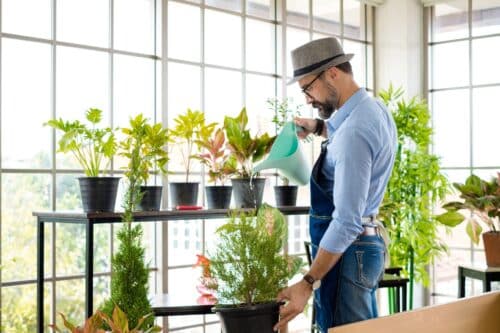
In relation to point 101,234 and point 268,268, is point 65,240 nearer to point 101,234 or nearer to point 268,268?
point 101,234

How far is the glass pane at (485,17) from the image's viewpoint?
635 centimetres

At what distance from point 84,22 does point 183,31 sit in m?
0.79

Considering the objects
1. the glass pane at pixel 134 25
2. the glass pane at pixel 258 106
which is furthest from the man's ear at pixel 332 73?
the glass pane at pixel 258 106

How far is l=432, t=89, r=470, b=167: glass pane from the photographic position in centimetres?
654

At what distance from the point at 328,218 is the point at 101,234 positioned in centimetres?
246

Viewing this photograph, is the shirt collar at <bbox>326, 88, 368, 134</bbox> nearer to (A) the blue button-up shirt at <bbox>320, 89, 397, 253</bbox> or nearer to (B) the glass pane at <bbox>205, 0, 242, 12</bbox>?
(A) the blue button-up shirt at <bbox>320, 89, 397, 253</bbox>

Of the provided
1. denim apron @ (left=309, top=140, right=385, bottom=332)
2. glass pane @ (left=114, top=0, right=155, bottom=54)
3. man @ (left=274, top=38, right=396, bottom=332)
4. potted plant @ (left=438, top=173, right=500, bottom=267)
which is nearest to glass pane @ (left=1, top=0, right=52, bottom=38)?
glass pane @ (left=114, top=0, right=155, bottom=54)

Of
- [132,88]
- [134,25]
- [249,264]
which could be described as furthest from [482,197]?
[249,264]

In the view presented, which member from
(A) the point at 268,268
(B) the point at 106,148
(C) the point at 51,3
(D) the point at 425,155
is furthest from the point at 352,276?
(D) the point at 425,155

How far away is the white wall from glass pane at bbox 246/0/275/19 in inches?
57.1

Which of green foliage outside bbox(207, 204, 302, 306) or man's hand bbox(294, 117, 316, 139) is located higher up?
man's hand bbox(294, 117, 316, 139)

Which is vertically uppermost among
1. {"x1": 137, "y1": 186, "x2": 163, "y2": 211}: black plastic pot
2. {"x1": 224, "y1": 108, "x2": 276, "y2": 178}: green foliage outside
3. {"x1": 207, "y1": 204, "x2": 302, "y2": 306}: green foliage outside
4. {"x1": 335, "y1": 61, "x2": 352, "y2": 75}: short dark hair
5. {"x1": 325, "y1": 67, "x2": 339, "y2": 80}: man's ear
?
{"x1": 335, "y1": 61, "x2": 352, "y2": 75}: short dark hair

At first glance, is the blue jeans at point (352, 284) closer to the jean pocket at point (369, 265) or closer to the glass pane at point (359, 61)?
the jean pocket at point (369, 265)

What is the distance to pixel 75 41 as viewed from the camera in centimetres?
437
